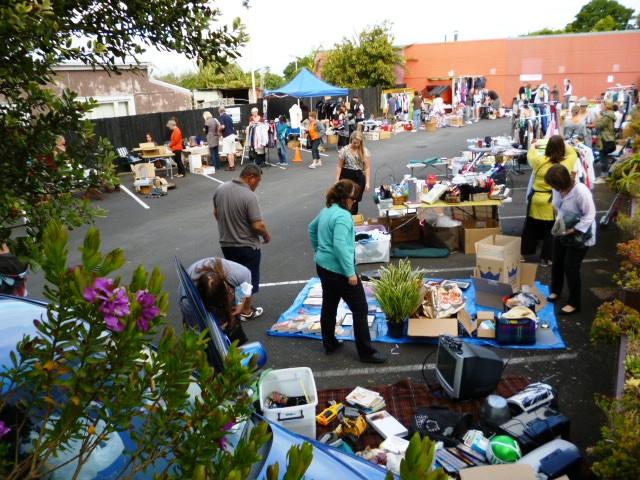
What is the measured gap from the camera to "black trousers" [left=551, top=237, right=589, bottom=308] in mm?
5895

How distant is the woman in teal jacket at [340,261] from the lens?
16.0 feet

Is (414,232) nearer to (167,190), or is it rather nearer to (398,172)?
(398,172)

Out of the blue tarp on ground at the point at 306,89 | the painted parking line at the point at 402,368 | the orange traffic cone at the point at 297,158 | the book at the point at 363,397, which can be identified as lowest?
the painted parking line at the point at 402,368

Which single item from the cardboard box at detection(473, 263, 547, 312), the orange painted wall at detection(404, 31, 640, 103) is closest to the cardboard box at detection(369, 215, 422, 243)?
the cardboard box at detection(473, 263, 547, 312)

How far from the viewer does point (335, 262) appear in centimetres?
503

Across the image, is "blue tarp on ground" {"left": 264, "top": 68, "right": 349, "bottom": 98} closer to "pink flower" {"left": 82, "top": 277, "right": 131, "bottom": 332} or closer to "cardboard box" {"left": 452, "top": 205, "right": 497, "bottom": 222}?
"cardboard box" {"left": 452, "top": 205, "right": 497, "bottom": 222}

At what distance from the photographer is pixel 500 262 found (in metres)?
6.41

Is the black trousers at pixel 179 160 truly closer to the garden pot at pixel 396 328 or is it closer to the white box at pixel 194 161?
the white box at pixel 194 161

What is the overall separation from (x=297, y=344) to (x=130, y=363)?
4.63 m

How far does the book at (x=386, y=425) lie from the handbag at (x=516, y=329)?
1.67 metres

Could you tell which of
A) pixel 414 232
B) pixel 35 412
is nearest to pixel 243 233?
pixel 414 232

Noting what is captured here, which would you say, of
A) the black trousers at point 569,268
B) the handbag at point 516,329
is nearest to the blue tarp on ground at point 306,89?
the black trousers at point 569,268

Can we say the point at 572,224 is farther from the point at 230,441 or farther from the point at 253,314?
the point at 230,441

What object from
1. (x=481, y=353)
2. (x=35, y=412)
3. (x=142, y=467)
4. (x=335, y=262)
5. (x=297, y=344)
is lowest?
(x=297, y=344)
